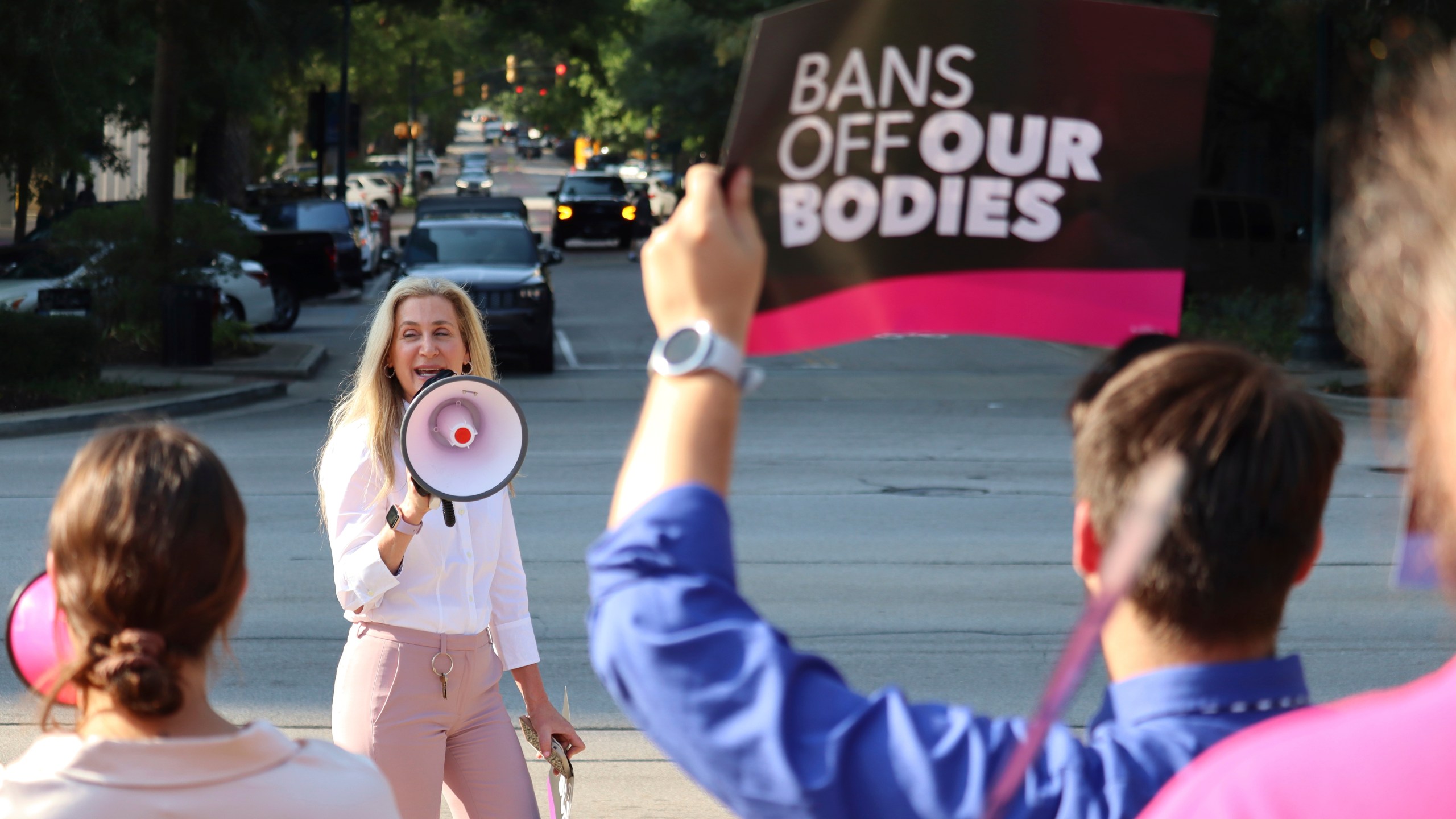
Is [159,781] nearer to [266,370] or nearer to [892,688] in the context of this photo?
[892,688]

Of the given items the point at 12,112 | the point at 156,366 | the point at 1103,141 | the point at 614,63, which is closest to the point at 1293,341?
the point at 156,366

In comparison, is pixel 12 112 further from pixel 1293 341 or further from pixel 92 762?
pixel 92 762

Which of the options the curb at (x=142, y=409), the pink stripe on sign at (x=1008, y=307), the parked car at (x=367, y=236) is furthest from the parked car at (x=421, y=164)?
the pink stripe on sign at (x=1008, y=307)

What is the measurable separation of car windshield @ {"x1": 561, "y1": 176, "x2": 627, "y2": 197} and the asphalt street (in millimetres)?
26229

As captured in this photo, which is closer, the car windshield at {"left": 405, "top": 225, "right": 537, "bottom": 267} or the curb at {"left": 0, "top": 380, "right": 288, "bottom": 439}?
the curb at {"left": 0, "top": 380, "right": 288, "bottom": 439}

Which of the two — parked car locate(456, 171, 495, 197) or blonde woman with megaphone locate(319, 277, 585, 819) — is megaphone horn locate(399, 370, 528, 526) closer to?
blonde woman with megaphone locate(319, 277, 585, 819)

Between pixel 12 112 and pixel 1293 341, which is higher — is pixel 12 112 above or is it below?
above

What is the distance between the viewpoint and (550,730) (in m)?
3.80

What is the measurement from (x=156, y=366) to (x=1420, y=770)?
61.1 feet

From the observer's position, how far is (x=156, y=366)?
18.3 meters

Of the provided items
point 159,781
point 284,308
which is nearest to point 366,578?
point 159,781

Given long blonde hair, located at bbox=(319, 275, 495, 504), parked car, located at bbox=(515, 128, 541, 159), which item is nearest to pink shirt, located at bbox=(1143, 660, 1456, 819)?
long blonde hair, located at bbox=(319, 275, 495, 504)

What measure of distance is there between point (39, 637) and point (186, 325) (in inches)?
664

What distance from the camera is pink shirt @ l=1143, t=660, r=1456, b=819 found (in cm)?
106
